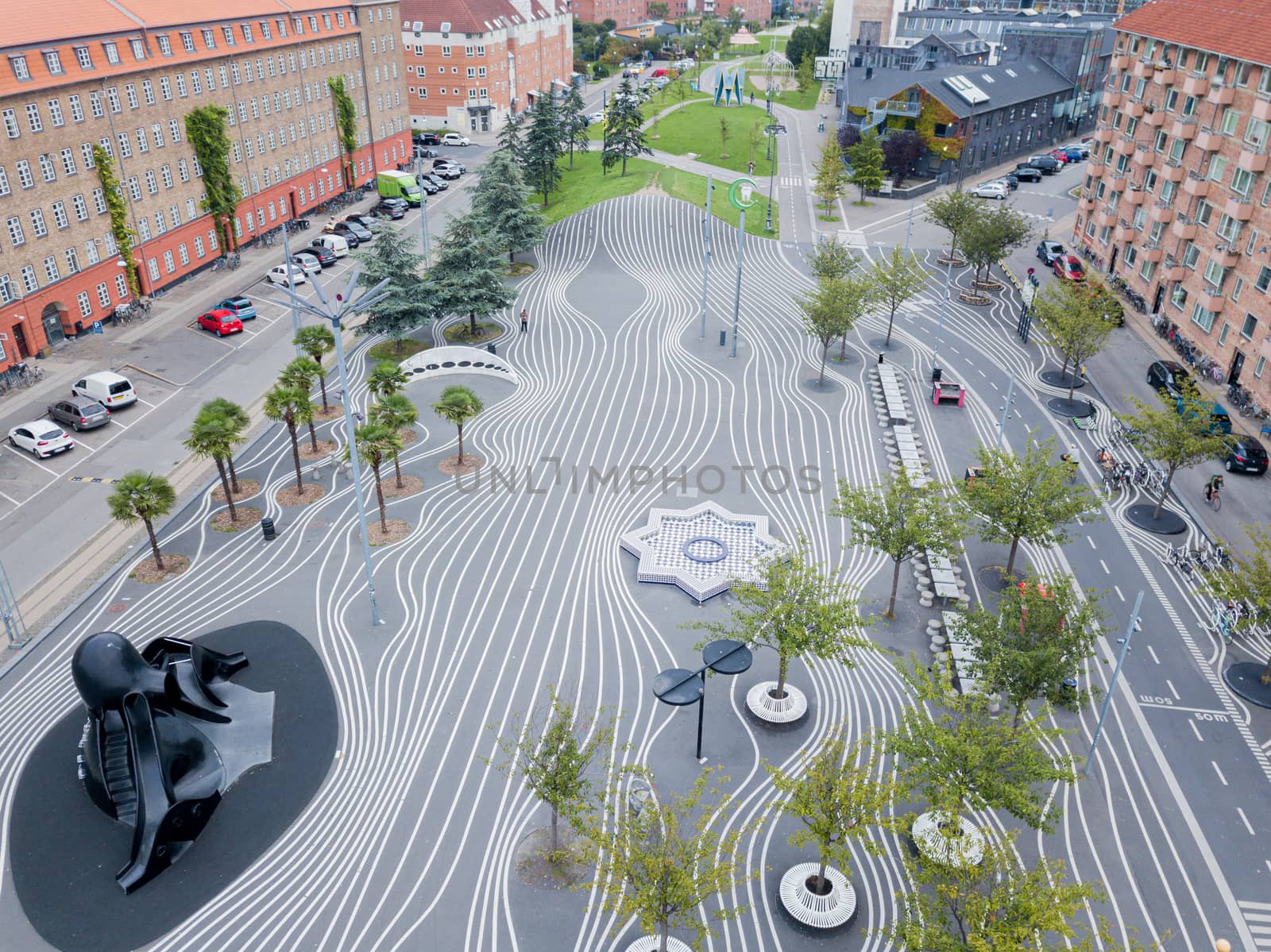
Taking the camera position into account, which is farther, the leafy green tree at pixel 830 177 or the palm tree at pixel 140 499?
the leafy green tree at pixel 830 177

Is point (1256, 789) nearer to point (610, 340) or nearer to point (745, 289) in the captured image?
point (610, 340)

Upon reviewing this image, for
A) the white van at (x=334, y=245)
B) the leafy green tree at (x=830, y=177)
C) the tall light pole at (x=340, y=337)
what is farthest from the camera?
the leafy green tree at (x=830, y=177)

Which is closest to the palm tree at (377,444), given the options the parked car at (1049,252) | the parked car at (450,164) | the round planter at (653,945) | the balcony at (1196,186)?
the round planter at (653,945)

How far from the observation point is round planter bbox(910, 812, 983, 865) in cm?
1788

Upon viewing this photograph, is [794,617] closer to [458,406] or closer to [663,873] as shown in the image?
[663,873]

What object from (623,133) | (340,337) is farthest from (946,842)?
(623,133)

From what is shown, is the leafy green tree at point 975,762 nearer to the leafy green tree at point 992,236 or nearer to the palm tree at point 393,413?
the palm tree at point 393,413

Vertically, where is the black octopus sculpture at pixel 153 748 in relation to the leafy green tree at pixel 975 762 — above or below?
below

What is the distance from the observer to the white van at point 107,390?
43.7 m

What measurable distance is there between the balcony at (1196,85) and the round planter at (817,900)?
50343 mm

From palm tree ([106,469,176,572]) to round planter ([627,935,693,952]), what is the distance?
69.9ft

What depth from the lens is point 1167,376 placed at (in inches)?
1823

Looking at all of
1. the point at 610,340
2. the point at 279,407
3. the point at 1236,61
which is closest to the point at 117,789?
the point at 279,407

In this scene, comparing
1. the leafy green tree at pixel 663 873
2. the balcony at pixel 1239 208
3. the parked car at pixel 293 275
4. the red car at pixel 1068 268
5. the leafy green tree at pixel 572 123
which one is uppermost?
the balcony at pixel 1239 208
